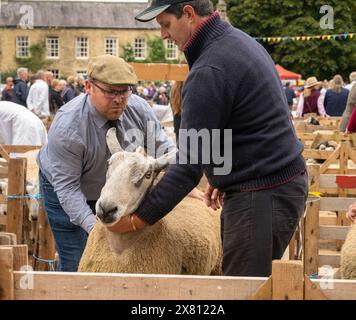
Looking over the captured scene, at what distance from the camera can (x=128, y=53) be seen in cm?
7294

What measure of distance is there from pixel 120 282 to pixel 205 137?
894 millimetres

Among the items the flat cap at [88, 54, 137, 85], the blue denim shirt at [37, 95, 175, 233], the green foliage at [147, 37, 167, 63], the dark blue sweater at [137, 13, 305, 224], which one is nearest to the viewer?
the dark blue sweater at [137, 13, 305, 224]

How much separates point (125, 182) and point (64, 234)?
1.15m

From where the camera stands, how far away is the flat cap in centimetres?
454

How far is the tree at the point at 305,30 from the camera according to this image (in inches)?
1884

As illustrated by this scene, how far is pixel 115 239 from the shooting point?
437cm

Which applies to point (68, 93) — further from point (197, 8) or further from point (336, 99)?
point (197, 8)

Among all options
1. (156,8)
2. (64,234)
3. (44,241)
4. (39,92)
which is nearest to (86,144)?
(64,234)

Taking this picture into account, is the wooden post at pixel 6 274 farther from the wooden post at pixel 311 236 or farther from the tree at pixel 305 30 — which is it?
the tree at pixel 305 30

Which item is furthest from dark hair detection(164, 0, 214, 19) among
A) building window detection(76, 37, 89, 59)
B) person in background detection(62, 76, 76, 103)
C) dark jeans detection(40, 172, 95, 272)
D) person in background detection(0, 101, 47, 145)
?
building window detection(76, 37, 89, 59)

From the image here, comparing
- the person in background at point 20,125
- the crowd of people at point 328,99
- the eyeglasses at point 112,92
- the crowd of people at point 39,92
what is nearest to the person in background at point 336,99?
the crowd of people at point 328,99

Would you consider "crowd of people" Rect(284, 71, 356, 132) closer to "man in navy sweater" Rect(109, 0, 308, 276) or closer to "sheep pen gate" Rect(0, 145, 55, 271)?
"sheep pen gate" Rect(0, 145, 55, 271)

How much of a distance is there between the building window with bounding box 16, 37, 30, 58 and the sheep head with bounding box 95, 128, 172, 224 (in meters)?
68.5
